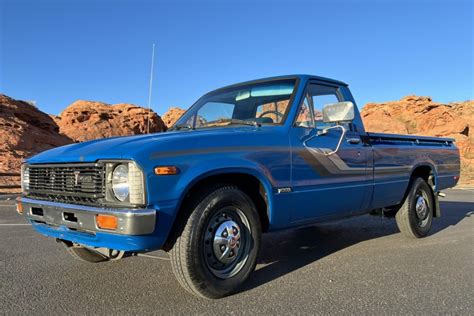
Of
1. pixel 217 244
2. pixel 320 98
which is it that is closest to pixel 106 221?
pixel 217 244

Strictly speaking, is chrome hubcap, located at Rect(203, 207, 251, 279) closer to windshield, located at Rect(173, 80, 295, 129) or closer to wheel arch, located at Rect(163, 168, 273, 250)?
wheel arch, located at Rect(163, 168, 273, 250)

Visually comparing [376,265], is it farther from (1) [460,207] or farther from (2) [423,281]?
(1) [460,207]

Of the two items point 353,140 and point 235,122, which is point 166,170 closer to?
point 235,122

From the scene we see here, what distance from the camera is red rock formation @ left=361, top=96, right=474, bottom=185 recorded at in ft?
144

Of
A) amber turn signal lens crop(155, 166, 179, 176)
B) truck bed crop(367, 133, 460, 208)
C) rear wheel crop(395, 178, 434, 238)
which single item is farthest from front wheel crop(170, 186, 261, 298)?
rear wheel crop(395, 178, 434, 238)

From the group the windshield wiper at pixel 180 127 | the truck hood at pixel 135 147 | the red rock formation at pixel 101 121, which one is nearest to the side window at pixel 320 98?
the truck hood at pixel 135 147

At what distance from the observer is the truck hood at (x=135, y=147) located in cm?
305

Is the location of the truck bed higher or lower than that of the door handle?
lower

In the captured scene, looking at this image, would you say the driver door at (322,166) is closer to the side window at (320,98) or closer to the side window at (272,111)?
the side window at (320,98)

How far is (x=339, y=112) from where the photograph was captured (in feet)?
13.8

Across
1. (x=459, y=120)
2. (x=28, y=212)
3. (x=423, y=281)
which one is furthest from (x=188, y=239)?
(x=459, y=120)

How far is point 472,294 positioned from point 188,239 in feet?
7.90

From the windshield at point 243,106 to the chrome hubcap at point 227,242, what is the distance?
1108mm

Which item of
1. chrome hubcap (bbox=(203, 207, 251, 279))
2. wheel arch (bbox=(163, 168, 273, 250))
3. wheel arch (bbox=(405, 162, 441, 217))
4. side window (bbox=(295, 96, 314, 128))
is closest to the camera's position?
wheel arch (bbox=(163, 168, 273, 250))
